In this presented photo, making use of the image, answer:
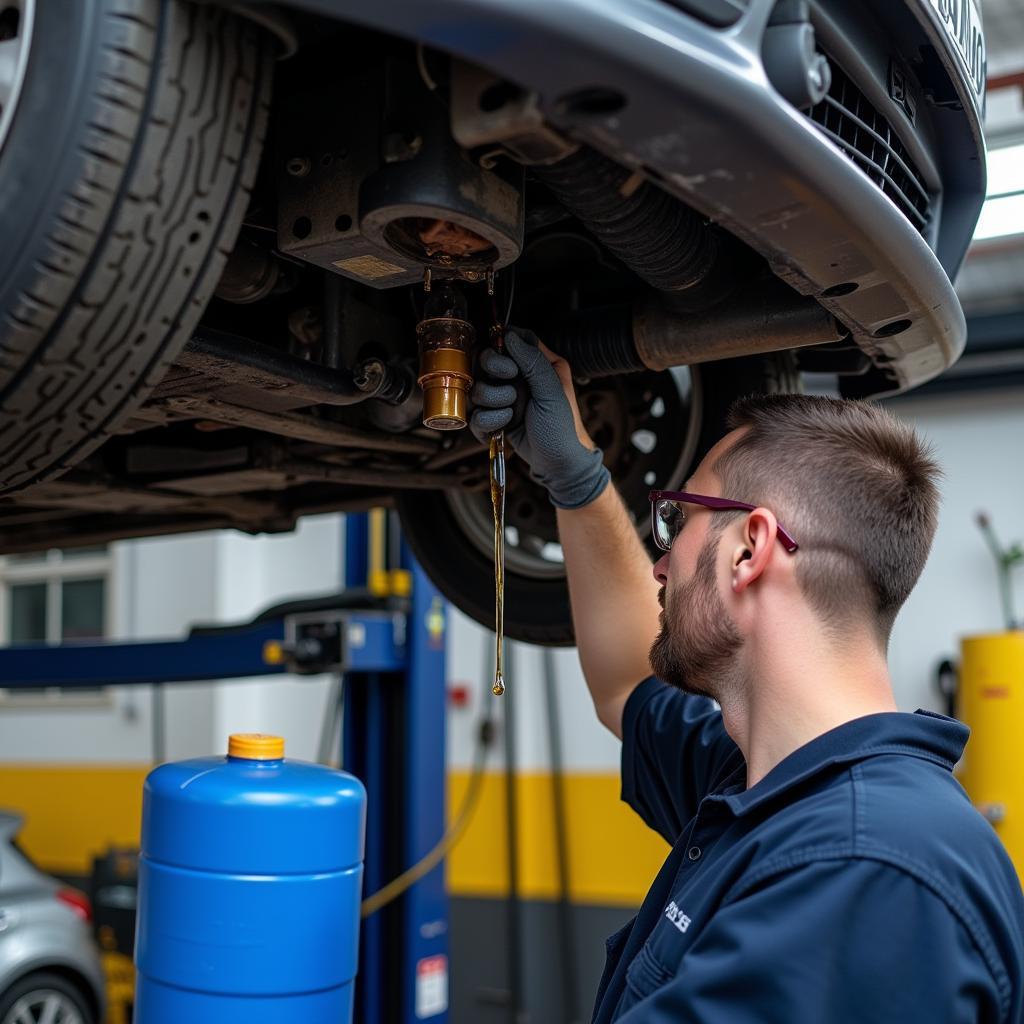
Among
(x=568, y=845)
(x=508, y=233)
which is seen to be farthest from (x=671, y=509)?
(x=568, y=845)

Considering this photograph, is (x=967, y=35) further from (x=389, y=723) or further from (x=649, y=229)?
(x=389, y=723)

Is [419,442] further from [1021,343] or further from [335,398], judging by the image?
[1021,343]

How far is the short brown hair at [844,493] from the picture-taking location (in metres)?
1.12

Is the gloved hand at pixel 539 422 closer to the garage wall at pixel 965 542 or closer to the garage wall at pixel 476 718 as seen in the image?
the garage wall at pixel 476 718

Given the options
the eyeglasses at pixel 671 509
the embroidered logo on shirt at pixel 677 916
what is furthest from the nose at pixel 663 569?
the embroidered logo on shirt at pixel 677 916

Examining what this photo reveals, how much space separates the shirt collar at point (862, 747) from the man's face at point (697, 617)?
0.47ft

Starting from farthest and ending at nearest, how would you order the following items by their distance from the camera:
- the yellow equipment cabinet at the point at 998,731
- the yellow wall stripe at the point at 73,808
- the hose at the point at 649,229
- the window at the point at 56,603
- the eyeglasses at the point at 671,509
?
the window at the point at 56,603 < the yellow wall stripe at the point at 73,808 < the yellow equipment cabinet at the point at 998,731 < the eyeglasses at the point at 671,509 < the hose at the point at 649,229

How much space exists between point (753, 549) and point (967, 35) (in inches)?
22.8

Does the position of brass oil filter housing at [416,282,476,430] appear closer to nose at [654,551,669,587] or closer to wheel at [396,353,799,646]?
nose at [654,551,669,587]

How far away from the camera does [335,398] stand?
125cm

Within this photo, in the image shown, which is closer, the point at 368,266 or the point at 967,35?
the point at 368,266

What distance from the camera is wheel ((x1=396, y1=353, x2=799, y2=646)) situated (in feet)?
5.22

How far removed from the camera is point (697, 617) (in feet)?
3.90

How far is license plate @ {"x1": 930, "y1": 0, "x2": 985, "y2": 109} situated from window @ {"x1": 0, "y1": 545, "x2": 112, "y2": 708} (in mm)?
5251
